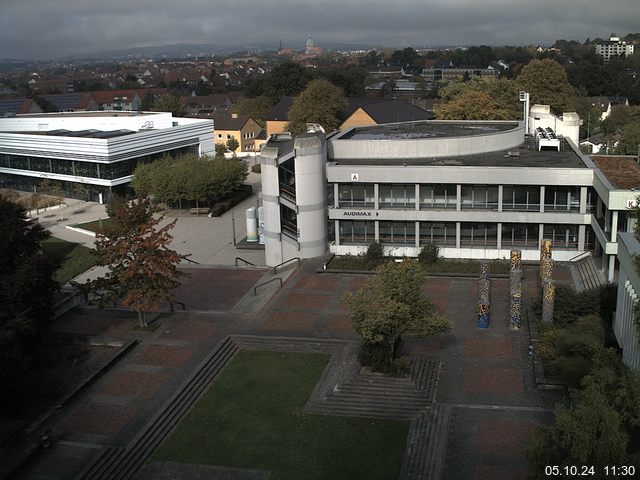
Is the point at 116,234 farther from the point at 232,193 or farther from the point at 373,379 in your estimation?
the point at 232,193

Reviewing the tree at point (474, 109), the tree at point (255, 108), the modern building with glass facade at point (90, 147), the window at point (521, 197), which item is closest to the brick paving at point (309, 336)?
the window at point (521, 197)

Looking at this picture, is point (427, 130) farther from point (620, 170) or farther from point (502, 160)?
point (620, 170)

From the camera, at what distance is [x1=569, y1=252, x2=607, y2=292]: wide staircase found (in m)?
35.5

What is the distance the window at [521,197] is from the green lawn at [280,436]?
731 inches

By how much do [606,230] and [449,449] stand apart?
18.4m

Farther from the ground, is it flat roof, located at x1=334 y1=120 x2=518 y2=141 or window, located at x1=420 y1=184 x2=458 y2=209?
flat roof, located at x1=334 y1=120 x2=518 y2=141

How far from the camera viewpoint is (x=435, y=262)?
133 ft

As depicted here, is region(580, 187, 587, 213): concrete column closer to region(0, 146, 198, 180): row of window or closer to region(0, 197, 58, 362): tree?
region(0, 197, 58, 362): tree

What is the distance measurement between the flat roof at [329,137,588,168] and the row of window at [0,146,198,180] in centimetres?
2900

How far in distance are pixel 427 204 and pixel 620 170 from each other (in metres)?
10.8

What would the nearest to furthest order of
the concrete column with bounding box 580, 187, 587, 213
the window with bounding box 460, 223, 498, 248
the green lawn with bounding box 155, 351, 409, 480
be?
the green lawn with bounding box 155, 351, 409, 480 < the concrete column with bounding box 580, 187, 587, 213 < the window with bounding box 460, 223, 498, 248

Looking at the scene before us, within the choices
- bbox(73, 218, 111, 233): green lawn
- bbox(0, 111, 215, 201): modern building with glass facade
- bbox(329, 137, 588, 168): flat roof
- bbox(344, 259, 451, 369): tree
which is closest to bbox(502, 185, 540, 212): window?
bbox(329, 137, 588, 168): flat roof

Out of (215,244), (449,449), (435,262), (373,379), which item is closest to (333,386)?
(373,379)

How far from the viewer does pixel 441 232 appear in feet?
138
